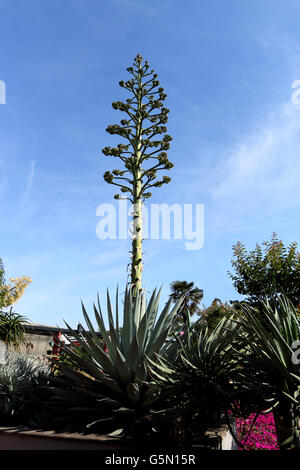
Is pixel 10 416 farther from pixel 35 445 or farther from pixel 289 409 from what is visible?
pixel 289 409

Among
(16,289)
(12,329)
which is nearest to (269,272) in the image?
(12,329)

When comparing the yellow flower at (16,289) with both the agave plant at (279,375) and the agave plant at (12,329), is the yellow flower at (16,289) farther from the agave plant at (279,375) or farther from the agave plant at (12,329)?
the agave plant at (279,375)

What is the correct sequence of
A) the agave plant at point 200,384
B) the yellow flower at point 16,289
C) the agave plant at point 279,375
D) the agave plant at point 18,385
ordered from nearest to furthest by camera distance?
the agave plant at point 279,375 < the agave plant at point 200,384 < the agave plant at point 18,385 < the yellow flower at point 16,289

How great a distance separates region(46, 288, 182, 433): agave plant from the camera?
4.14 m

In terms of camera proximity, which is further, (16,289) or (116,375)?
(16,289)

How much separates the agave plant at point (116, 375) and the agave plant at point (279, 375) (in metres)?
1.22

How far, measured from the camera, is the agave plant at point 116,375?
4.14 metres

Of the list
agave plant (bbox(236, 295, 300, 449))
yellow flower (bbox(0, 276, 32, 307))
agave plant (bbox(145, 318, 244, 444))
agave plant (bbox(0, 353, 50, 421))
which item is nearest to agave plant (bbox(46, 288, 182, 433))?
agave plant (bbox(145, 318, 244, 444))

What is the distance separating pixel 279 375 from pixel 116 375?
2.05 meters

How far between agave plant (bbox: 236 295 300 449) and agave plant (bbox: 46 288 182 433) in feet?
3.99

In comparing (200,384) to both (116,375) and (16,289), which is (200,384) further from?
(16,289)

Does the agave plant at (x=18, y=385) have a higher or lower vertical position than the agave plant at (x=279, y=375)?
lower

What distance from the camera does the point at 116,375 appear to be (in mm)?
4426

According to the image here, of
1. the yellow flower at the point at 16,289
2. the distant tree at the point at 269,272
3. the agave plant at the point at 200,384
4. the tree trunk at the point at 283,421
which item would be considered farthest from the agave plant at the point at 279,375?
the yellow flower at the point at 16,289
